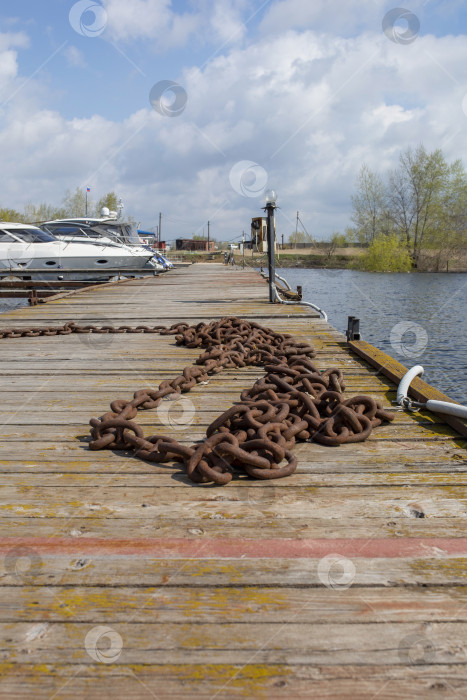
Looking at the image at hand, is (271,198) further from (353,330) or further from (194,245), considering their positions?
(194,245)

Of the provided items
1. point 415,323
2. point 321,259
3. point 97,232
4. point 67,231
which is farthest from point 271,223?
point 321,259

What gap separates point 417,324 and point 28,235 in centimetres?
1438

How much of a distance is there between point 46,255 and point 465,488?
20335 millimetres

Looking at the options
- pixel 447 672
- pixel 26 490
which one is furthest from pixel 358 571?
pixel 26 490

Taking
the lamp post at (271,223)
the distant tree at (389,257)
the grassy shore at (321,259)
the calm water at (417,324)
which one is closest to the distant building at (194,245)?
the grassy shore at (321,259)

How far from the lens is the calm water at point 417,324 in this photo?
38.5ft

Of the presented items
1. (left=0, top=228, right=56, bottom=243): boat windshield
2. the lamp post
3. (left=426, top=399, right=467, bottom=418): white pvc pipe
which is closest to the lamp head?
the lamp post

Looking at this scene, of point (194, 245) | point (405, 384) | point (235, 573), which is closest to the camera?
point (235, 573)

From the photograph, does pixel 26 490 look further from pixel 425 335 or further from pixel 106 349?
pixel 425 335

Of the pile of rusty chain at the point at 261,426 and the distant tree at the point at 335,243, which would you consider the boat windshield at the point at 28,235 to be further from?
the distant tree at the point at 335,243

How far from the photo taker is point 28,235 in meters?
21.0

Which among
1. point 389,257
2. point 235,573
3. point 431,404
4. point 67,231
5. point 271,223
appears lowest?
point 235,573

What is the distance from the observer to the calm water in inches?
462

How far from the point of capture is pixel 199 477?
2461mm
